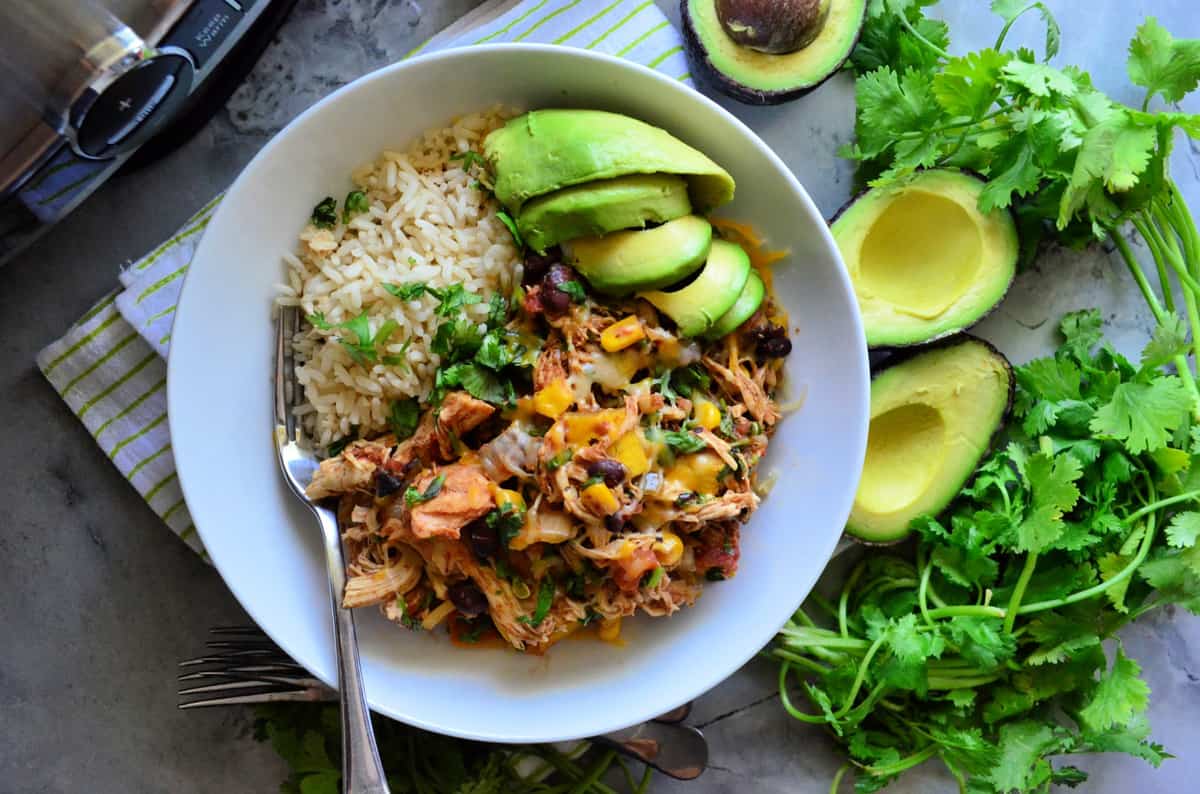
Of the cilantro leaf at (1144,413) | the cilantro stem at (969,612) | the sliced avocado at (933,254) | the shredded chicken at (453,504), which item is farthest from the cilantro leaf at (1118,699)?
the shredded chicken at (453,504)

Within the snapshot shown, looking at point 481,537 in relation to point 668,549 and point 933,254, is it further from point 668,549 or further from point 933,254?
point 933,254

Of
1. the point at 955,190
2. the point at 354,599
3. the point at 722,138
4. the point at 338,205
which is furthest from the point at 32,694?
the point at 955,190

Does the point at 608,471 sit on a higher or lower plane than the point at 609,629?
higher

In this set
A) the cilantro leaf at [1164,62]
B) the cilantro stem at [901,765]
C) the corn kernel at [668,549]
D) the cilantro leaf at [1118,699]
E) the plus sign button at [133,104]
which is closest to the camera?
the plus sign button at [133,104]

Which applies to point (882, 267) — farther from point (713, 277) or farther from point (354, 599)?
point (354, 599)

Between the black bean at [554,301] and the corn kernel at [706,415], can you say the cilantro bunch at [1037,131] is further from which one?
the black bean at [554,301]

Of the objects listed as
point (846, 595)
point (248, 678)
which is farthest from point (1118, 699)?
point (248, 678)
